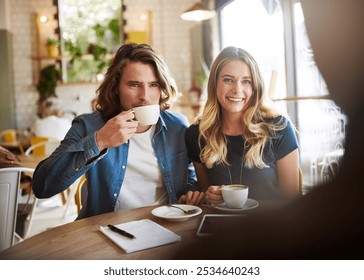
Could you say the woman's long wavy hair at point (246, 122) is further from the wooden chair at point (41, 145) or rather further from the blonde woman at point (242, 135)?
the wooden chair at point (41, 145)

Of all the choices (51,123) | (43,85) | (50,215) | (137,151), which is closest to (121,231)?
(137,151)

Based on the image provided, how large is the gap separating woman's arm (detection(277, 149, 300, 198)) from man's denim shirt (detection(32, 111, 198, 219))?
0.82ft

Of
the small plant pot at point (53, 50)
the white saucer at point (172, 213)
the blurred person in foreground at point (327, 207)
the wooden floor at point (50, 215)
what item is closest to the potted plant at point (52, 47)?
the small plant pot at point (53, 50)

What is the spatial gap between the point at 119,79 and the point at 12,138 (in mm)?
399

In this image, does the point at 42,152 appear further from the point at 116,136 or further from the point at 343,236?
the point at 343,236

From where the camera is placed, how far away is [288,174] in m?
1.01

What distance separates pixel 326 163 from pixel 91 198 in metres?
0.65

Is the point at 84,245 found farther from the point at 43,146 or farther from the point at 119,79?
the point at 43,146

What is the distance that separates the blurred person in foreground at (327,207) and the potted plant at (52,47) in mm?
761

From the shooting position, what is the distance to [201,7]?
1021 millimetres

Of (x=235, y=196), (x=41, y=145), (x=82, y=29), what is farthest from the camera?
(x=41, y=145)

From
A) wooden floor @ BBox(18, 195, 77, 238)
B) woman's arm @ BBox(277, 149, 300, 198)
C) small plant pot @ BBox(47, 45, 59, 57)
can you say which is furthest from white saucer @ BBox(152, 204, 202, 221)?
small plant pot @ BBox(47, 45, 59, 57)

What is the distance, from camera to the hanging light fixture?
99cm
